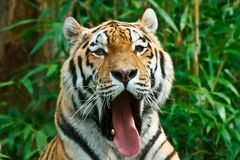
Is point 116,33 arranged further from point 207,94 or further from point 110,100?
point 207,94

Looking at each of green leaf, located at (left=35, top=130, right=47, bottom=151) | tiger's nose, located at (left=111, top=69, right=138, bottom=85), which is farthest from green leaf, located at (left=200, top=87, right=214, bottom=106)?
tiger's nose, located at (left=111, top=69, right=138, bottom=85)

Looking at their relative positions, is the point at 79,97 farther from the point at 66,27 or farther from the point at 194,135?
the point at 194,135

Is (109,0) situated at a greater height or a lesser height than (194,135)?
greater

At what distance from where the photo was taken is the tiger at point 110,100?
4.79m

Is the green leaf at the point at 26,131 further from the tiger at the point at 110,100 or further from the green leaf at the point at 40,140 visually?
the tiger at the point at 110,100

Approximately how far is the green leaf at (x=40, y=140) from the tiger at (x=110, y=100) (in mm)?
1229

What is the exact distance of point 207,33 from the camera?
6.93 metres

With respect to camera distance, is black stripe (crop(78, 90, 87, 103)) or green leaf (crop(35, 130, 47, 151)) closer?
black stripe (crop(78, 90, 87, 103))

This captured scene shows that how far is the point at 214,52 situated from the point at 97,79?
7.22 ft

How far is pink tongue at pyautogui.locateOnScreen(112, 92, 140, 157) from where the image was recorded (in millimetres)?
4797

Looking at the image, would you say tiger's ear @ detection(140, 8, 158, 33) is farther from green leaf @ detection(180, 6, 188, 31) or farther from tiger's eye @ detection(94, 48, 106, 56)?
green leaf @ detection(180, 6, 188, 31)

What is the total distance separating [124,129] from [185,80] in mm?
2052

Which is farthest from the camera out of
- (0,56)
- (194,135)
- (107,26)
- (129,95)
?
(0,56)

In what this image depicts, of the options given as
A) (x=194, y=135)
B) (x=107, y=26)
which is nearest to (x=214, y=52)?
(x=194, y=135)
